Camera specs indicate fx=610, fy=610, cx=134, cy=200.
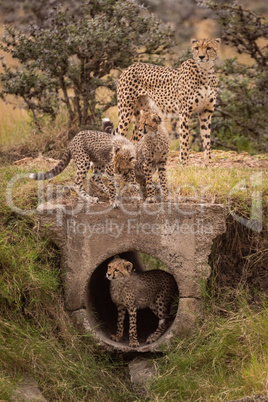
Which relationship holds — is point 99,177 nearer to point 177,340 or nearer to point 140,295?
point 140,295

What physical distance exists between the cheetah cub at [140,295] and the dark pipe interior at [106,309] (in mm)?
253

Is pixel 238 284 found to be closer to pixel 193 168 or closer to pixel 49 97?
pixel 193 168

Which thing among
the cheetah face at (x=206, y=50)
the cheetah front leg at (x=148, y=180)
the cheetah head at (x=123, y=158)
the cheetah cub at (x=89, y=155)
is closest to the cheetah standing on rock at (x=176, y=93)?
the cheetah face at (x=206, y=50)

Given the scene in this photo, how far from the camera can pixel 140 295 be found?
19.7ft

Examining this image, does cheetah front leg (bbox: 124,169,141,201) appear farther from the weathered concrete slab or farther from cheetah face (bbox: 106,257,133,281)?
cheetah face (bbox: 106,257,133,281)

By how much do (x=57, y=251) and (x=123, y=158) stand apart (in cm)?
108

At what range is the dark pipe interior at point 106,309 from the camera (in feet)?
20.5

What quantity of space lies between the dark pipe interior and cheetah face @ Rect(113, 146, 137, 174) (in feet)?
4.60

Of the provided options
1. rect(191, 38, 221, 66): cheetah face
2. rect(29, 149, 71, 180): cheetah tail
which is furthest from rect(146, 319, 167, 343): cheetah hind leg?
rect(191, 38, 221, 66): cheetah face

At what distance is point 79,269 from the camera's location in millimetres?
5688

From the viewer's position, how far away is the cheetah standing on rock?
756 centimetres

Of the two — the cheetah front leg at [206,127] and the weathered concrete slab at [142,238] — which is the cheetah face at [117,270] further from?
the cheetah front leg at [206,127]

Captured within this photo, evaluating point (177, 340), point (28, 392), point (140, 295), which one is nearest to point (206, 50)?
point (140, 295)

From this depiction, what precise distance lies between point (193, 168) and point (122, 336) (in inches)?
85.0
